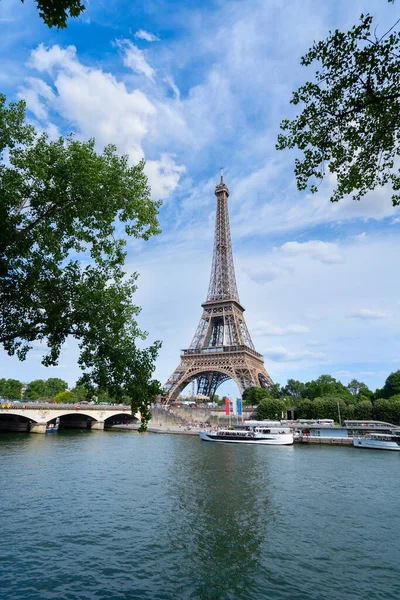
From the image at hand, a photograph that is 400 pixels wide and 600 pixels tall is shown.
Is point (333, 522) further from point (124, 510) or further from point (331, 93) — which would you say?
point (331, 93)

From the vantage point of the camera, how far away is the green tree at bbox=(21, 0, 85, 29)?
6.35m

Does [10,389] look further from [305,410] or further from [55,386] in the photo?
[305,410]

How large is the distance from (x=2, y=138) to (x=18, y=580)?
1372 centimetres

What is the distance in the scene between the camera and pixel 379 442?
173 ft

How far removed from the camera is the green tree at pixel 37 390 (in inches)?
5682

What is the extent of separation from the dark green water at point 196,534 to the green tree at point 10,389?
113626 millimetres

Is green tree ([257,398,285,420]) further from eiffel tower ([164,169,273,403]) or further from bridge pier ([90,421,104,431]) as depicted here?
bridge pier ([90,421,104,431])

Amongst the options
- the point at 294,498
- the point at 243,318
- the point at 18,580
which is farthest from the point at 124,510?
the point at 243,318

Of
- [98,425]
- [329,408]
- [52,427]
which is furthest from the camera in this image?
[98,425]

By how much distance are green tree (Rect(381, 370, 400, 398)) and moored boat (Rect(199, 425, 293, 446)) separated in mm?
33941

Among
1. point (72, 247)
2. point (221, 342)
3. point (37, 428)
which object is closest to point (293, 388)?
point (221, 342)

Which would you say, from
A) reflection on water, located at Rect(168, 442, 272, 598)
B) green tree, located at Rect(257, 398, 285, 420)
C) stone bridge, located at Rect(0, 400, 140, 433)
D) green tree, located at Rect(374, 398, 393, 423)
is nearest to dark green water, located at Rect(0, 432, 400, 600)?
reflection on water, located at Rect(168, 442, 272, 598)

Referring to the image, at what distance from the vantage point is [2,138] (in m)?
11.6

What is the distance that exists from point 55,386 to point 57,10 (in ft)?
546
